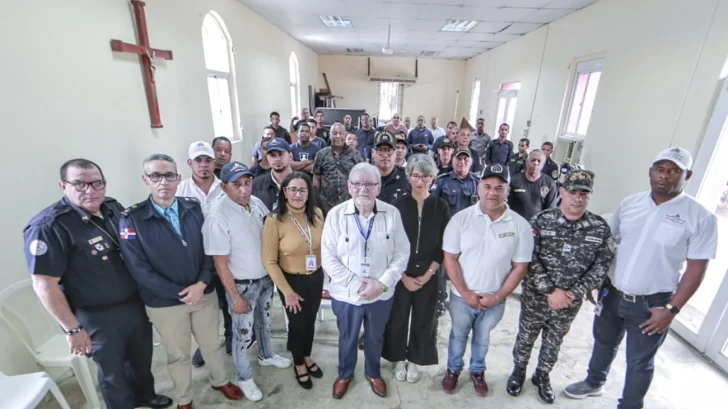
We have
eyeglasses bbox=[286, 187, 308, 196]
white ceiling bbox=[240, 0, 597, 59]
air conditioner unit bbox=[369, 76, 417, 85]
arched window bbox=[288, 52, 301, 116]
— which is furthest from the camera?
air conditioner unit bbox=[369, 76, 417, 85]

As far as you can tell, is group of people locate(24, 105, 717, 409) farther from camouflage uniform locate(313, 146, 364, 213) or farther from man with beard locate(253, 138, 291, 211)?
camouflage uniform locate(313, 146, 364, 213)

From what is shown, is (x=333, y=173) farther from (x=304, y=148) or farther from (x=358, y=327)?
(x=358, y=327)

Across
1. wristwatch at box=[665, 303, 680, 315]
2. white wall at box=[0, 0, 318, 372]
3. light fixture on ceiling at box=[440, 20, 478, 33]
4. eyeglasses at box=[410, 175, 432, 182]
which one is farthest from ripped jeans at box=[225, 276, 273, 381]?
light fixture on ceiling at box=[440, 20, 478, 33]

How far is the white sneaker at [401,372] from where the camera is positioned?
7.55 feet

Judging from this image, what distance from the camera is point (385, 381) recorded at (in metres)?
2.30

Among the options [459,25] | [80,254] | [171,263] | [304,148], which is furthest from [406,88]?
[80,254]

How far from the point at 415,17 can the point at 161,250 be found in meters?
6.49

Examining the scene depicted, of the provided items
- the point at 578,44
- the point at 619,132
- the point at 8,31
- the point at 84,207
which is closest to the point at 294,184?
the point at 84,207

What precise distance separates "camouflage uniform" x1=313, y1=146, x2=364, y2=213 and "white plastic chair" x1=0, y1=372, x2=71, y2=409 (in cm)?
223

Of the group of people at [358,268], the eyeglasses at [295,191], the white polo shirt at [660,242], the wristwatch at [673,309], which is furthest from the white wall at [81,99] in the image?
the wristwatch at [673,309]

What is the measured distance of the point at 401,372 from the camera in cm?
231

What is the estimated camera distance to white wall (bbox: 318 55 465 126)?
Result: 13.3 meters

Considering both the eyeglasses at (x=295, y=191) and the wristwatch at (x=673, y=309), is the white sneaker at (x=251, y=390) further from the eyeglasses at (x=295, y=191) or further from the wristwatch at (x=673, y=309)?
the wristwatch at (x=673, y=309)

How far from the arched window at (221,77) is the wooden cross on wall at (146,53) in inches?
66.5
